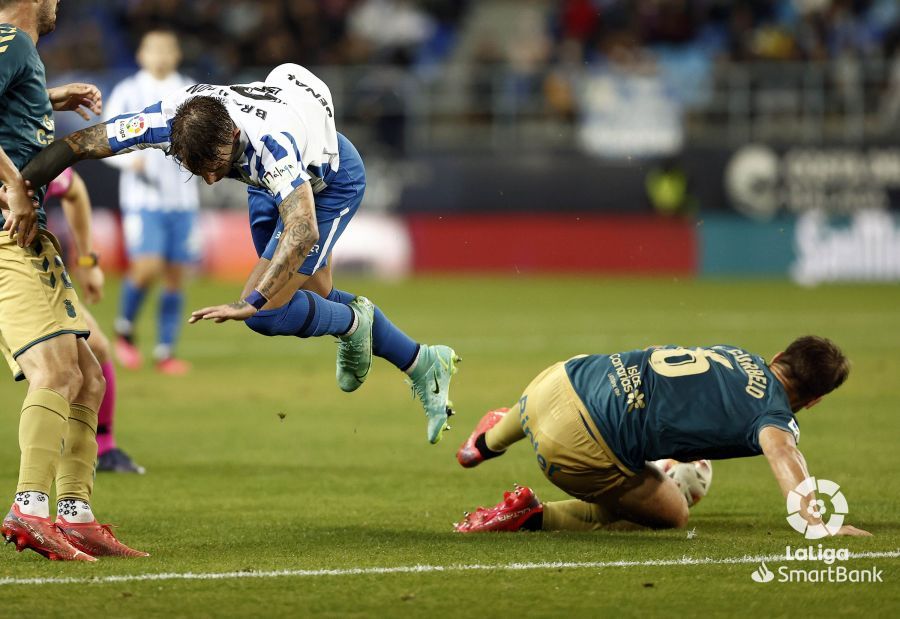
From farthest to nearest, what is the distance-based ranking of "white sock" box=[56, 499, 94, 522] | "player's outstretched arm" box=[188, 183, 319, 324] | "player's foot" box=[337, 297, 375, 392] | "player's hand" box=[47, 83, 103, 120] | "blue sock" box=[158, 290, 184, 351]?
"blue sock" box=[158, 290, 184, 351] → "player's foot" box=[337, 297, 375, 392] → "player's hand" box=[47, 83, 103, 120] → "player's outstretched arm" box=[188, 183, 319, 324] → "white sock" box=[56, 499, 94, 522]

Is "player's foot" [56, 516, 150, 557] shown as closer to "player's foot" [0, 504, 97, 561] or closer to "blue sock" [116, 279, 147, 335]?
"player's foot" [0, 504, 97, 561]

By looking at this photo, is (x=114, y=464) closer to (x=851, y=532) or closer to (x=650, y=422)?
(x=650, y=422)

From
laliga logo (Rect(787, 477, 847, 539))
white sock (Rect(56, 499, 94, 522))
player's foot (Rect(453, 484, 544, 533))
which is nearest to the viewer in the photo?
laliga logo (Rect(787, 477, 847, 539))

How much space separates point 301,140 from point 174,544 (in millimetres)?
1873

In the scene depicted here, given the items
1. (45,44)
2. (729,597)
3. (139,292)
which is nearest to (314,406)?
(139,292)

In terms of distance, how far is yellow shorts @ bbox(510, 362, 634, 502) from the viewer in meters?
6.19

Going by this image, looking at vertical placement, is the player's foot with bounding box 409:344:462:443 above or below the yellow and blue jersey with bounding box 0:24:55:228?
below

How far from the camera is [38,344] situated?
5.78 meters

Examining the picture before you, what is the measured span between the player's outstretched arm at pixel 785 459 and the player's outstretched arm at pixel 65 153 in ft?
10.0

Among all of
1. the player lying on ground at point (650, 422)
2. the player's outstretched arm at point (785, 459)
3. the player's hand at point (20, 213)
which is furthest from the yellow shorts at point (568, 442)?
the player's hand at point (20, 213)

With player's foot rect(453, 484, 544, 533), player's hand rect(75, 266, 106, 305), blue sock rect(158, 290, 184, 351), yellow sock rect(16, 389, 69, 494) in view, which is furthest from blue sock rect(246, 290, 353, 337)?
blue sock rect(158, 290, 184, 351)

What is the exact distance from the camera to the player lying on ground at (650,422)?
234 inches

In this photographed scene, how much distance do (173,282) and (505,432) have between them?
295 inches

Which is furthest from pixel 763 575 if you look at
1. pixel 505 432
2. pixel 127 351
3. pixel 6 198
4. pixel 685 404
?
pixel 127 351
